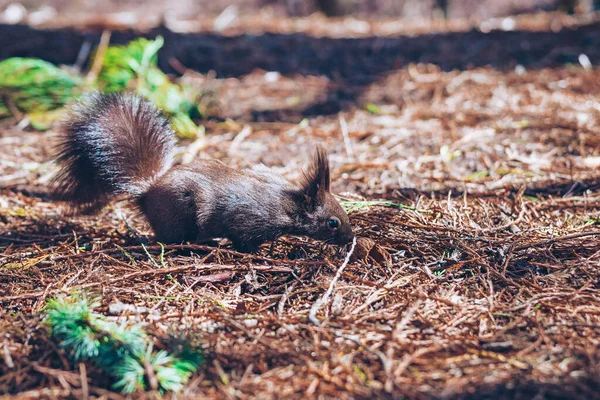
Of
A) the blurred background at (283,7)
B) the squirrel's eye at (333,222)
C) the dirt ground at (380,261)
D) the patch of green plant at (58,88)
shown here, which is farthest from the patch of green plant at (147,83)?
the blurred background at (283,7)

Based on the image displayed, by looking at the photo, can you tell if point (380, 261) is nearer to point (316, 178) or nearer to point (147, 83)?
point (316, 178)

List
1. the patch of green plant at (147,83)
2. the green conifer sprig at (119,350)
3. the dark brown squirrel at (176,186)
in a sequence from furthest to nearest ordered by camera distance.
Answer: the patch of green plant at (147,83)
the dark brown squirrel at (176,186)
the green conifer sprig at (119,350)

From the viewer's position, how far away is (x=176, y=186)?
10.2 feet

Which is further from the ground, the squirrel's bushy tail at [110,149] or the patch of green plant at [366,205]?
the squirrel's bushy tail at [110,149]

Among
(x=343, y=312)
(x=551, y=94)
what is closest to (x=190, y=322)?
(x=343, y=312)

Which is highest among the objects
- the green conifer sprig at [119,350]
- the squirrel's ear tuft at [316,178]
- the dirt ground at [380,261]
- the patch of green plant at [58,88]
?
the patch of green plant at [58,88]

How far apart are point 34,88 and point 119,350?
4.17 meters

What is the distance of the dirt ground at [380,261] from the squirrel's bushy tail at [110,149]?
21cm

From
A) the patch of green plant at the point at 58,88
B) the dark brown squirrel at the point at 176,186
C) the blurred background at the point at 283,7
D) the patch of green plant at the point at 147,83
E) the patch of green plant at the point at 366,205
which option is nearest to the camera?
the dark brown squirrel at the point at 176,186

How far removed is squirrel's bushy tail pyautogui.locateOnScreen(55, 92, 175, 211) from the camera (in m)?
3.17

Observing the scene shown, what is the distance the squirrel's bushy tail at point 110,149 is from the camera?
317 centimetres

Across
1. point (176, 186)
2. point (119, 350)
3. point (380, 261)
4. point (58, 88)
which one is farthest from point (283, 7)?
point (119, 350)

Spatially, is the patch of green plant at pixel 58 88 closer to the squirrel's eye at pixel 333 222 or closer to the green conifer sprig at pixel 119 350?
the squirrel's eye at pixel 333 222

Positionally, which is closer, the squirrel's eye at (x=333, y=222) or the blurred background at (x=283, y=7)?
the squirrel's eye at (x=333, y=222)
